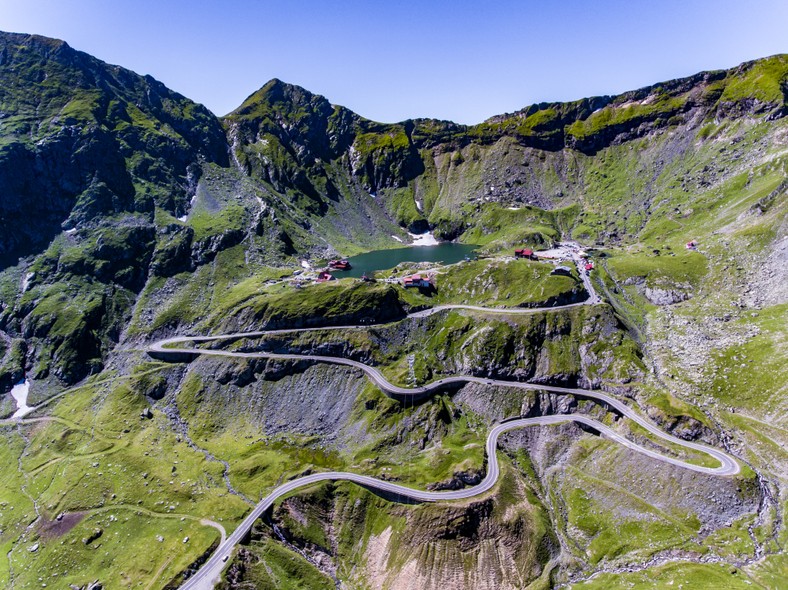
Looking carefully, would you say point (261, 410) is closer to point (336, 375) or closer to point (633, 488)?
point (336, 375)

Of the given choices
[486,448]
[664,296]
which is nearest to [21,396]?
[486,448]

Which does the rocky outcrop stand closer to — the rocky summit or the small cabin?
the rocky summit

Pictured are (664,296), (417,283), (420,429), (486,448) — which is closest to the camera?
(486,448)

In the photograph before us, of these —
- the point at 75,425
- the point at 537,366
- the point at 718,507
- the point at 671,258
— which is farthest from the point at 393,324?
the point at 671,258

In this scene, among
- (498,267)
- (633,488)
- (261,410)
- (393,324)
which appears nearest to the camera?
(633,488)

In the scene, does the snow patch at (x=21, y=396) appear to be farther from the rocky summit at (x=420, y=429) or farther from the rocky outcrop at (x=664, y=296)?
the rocky outcrop at (x=664, y=296)

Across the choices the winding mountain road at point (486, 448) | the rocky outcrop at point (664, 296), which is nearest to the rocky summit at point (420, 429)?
the winding mountain road at point (486, 448)

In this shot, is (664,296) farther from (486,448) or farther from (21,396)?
(21,396)

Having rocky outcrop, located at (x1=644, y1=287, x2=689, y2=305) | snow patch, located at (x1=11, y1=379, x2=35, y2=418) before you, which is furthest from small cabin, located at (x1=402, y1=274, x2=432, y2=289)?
snow patch, located at (x1=11, y1=379, x2=35, y2=418)
